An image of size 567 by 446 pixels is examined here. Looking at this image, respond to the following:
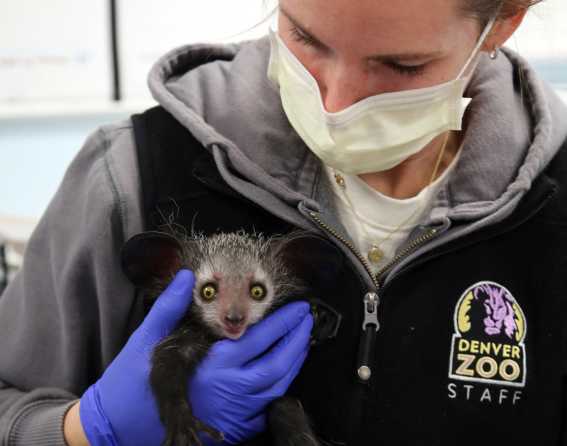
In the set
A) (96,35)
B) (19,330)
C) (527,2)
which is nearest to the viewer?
(527,2)

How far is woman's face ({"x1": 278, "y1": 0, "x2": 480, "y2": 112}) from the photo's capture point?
1069 millimetres

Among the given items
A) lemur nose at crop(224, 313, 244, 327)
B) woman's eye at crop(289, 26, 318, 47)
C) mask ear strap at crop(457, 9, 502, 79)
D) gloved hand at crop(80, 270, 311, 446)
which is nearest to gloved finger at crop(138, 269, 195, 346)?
gloved hand at crop(80, 270, 311, 446)

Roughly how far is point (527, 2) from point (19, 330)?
1386 millimetres

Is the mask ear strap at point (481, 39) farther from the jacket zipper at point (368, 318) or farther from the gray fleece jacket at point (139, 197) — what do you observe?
the jacket zipper at point (368, 318)

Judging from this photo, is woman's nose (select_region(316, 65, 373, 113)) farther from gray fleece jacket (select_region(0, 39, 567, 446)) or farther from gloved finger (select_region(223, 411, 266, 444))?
gloved finger (select_region(223, 411, 266, 444))

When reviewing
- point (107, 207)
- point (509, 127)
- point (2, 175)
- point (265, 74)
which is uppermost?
point (265, 74)

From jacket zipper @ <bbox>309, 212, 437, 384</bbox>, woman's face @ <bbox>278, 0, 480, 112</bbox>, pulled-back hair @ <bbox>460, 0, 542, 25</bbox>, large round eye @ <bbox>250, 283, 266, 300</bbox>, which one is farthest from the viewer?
large round eye @ <bbox>250, 283, 266, 300</bbox>

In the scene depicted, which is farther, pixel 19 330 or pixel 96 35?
pixel 96 35

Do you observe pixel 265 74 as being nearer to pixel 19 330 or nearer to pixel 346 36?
pixel 346 36

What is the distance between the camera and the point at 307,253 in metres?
1.32

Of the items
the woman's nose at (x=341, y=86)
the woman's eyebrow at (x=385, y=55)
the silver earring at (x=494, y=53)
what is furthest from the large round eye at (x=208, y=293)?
the silver earring at (x=494, y=53)

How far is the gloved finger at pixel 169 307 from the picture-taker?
129 centimetres

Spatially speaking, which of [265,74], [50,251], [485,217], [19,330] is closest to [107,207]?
[50,251]

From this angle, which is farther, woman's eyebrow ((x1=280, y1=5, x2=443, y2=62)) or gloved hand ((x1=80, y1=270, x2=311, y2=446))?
gloved hand ((x1=80, y1=270, x2=311, y2=446))
